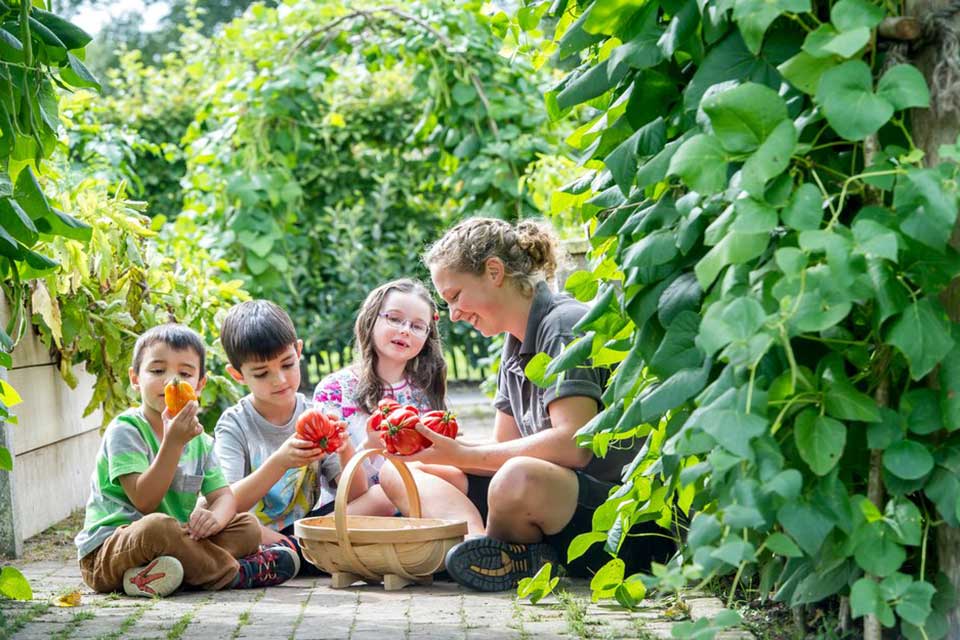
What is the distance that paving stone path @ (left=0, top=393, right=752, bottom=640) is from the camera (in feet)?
9.75

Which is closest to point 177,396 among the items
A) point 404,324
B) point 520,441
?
point 520,441

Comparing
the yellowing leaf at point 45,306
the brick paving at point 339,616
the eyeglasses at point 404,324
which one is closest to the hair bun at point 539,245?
the eyeglasses at point 404,324

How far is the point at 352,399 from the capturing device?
181 inches

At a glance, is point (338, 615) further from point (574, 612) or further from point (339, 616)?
point (574, 612)

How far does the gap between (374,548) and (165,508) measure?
0.71 metres

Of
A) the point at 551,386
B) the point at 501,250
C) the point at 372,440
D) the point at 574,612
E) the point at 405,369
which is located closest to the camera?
the point at 574,612

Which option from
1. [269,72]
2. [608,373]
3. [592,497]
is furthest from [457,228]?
[269,72]

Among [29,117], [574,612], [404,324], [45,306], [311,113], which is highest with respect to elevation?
[311,113]

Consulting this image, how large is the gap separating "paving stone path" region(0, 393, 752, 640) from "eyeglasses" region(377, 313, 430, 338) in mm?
1049

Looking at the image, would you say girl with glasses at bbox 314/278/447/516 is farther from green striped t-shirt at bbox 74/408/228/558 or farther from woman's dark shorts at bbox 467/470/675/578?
woman's dark shorts at bbox 467/470/675/578

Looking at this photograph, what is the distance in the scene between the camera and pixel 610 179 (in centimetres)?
261

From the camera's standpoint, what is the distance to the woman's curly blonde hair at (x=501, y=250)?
391 cm

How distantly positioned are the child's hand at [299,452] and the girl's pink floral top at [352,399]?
68 cm

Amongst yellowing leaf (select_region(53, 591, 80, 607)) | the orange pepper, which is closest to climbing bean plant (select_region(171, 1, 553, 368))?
the orange pepper
